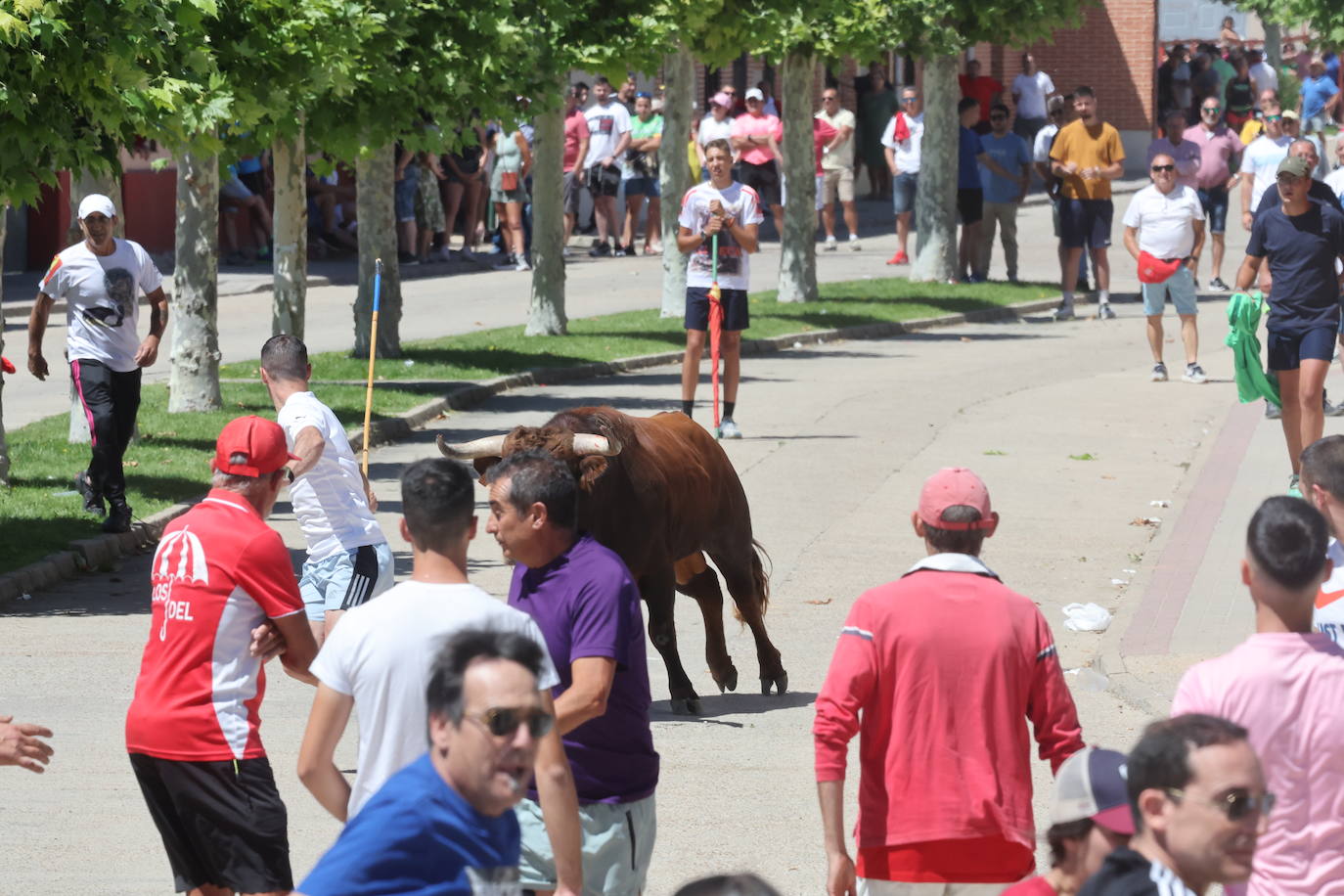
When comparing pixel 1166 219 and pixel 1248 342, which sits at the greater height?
pixel 1166 219

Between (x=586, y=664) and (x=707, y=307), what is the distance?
11786 millimetres

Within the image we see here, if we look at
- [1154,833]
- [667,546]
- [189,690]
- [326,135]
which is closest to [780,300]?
[326,135]

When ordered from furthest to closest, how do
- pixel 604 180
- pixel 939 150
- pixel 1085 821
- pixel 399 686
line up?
1. pixel 604 180
2. pixel 939 150
3. pixel 399 686
4. pixel 1085 821

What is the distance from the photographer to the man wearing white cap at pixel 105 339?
13.5 metres

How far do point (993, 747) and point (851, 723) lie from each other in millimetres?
345

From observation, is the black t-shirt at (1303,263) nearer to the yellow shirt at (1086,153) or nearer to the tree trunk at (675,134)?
the tree trunk at (675,134)

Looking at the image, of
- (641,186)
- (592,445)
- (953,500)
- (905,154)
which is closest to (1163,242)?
(905,154)

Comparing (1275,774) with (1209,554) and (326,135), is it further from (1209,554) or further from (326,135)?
(326,135)

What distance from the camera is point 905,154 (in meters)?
32.2

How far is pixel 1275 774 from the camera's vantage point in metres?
4.99

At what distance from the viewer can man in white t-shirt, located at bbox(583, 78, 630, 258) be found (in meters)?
33.2

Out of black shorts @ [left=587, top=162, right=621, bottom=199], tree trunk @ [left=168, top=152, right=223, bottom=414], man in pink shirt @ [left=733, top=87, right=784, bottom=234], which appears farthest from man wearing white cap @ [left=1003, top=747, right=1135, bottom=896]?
black shorts @ [left=587, top=162, right=621, bottom=199]

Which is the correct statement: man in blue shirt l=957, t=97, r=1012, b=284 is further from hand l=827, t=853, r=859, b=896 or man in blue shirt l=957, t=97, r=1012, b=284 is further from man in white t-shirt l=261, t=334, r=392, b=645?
hand l=827, t=853, r=859, b=896

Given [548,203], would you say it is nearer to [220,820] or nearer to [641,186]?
[641,186]
